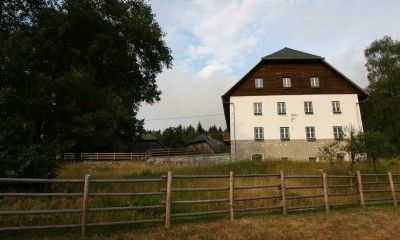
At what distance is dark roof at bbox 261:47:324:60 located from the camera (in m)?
42.0

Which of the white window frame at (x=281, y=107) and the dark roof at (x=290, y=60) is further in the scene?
the dark roof at (x=290, y=60)

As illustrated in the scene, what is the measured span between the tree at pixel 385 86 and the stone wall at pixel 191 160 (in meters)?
20.5

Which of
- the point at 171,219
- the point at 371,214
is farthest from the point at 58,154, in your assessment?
the point at 371,214

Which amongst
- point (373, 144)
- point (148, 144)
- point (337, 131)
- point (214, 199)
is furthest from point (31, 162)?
point (148, 144)

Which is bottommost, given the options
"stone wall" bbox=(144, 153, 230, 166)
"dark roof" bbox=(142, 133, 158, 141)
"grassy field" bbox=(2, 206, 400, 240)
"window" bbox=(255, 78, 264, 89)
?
"grassy field" bbox=(2, 206, 400, 240)

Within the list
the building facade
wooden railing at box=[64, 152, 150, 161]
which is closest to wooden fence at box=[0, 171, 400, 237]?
the building facade

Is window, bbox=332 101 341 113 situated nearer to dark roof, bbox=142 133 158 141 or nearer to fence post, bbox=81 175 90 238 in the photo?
fence post, bbox=81 175 90 238

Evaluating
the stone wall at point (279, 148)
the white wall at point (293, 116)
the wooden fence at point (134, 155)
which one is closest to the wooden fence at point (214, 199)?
the stone wall at point (279, 148)

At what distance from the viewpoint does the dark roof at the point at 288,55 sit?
42031 millimetres

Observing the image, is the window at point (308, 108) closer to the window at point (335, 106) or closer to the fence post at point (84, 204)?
the window at point (335, 106)

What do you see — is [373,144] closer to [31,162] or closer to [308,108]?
[308,108]

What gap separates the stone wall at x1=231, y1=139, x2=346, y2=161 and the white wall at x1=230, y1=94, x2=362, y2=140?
0.52 m

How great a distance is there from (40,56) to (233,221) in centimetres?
1143

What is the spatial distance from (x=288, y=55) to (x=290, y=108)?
608 cm
